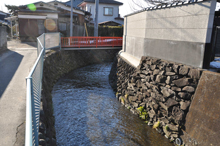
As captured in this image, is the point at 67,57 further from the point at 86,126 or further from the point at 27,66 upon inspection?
the point at 86,126

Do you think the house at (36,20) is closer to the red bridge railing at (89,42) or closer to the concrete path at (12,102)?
the red bridge railing at (89,42)

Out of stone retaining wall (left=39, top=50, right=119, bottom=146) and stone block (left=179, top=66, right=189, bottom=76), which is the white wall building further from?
stone block (left=179, top=66, right=189, bottom=76)

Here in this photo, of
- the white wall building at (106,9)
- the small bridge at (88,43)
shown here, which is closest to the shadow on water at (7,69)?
the small bridge at (88,43)

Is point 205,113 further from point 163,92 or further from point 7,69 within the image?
point 7,69

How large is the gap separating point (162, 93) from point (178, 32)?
8.40 ft

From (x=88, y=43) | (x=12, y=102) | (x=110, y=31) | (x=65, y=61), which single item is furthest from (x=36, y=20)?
(x=12, y=102)

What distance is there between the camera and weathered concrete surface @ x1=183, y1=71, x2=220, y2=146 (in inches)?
217

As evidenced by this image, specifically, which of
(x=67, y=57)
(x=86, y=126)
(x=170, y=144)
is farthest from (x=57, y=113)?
(x=67, y=57)

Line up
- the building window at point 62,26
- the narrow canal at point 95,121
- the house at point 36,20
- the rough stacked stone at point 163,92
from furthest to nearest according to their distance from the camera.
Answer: the building window at point 62,26 < the house at point 36,20 < the narrow canal at point 95,121 < the rough stacked stone at point 163,92

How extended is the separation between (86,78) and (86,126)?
25.8 ft

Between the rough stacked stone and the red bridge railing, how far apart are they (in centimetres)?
863

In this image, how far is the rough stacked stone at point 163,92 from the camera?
670cm

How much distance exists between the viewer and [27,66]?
10414 millimetres

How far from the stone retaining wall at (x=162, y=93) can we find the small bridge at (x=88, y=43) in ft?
27.6
